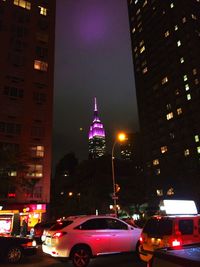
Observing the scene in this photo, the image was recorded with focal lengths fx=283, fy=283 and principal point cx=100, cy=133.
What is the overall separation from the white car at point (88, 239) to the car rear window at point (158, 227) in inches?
64.2

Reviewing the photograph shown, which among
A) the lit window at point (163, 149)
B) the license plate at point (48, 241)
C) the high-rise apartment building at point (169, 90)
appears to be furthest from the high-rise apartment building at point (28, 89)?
the lit window at point (163, 149)

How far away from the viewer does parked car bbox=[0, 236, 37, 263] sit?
1136cm

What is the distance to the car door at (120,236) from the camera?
1059 cm

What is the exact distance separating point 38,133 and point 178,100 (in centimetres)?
5174

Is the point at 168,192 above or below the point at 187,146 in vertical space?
below

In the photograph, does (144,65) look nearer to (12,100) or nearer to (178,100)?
(178,100)

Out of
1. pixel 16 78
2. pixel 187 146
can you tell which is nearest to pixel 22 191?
pixel 16 78

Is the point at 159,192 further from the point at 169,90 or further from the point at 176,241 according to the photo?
the point at 176,241

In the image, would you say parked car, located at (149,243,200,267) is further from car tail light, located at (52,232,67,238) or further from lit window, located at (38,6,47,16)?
lit window, located at (38,6,47,16)

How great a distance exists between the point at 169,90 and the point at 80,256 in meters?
83.2

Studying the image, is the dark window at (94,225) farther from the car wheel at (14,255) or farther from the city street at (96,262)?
the car wheel at (14,255)

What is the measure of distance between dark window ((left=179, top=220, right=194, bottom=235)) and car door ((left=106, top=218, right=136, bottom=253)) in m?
2.75

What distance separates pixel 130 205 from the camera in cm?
5778

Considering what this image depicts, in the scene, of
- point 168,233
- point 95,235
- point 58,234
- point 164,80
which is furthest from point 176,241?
point 164,80
